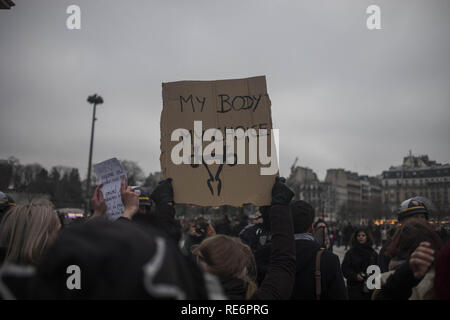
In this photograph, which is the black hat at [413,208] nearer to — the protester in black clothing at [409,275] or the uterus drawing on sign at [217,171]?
the protester in black clothing at [409,275]

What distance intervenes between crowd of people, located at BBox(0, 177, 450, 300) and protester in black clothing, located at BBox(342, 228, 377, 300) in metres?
0.89

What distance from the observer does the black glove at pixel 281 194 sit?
2805 mm

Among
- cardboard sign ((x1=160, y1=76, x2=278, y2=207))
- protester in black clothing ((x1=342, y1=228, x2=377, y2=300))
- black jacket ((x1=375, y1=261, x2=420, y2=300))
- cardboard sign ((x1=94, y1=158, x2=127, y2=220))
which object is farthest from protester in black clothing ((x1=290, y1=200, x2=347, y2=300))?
protester in black clothing ((x1=342, y1=228, x2=377, y2=300))

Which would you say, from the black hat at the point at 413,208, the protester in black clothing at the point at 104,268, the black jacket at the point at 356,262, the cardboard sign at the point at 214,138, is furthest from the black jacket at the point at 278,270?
the black jacket at the point at 356,262

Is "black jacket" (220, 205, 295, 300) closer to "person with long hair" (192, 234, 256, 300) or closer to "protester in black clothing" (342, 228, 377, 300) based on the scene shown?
"person with long hair" (192, 234, 256, 300)

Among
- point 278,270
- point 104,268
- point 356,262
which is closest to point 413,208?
point 356,262

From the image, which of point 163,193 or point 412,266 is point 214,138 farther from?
point 412,266

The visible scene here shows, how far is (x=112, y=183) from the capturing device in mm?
3277

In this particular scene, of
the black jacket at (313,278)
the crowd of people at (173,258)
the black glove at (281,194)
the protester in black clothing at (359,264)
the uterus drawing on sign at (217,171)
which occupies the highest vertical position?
the uterus drawing on sign at (217,171)

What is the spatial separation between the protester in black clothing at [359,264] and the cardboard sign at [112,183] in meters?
4.19

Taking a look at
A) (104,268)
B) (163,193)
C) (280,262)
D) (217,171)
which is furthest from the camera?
(217,171)

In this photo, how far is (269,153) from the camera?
3.15 meters

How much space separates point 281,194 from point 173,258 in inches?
65.1
